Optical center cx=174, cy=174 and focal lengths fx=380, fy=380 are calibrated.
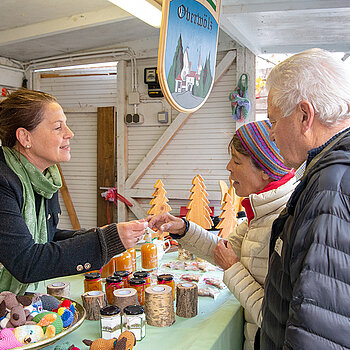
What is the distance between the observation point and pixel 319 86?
1062 mm

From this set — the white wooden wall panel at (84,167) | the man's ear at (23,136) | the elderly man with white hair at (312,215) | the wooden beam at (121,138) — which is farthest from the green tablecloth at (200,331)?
the white wooden wall panel at (84,167)

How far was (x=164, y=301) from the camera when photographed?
1614mm

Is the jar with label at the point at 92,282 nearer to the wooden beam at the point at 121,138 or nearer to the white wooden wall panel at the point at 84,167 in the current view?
the wooden beam at the point at 121,138

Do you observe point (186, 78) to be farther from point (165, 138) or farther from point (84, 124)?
point (84, 124)

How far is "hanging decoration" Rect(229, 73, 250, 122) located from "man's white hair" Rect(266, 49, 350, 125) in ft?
13.2

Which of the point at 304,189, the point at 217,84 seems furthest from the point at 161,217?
the point at 217,84

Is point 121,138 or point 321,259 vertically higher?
point 121,138

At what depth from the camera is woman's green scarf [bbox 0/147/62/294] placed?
66.1 inches

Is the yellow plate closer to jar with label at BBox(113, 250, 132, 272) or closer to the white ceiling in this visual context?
jar with label at BBox(113, 250, 132, 272)

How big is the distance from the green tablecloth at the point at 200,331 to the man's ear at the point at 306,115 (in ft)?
3.11

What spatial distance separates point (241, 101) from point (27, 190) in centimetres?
387

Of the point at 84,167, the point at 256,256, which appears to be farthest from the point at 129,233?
the point at 84,167

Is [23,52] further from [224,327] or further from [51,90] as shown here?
[224,327]

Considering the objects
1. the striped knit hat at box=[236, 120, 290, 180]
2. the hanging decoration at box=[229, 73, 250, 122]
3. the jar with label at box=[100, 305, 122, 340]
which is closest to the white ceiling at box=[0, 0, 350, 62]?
the hanging decoration at box=[229, 73, 250, 122]
